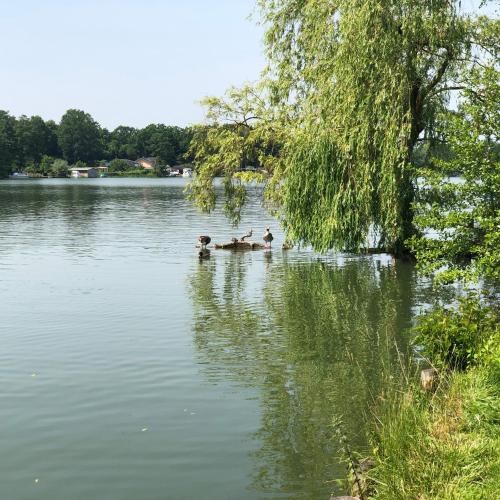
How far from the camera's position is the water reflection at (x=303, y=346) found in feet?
33.6

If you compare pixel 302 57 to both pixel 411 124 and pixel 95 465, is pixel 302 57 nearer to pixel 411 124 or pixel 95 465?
pixel 411 124

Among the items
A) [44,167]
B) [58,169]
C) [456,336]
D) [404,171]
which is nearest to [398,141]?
[404,171]

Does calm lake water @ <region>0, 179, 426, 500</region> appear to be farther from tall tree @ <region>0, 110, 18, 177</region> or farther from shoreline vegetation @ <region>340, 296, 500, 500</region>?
tall tree @ <region>0, 110, 18, 177</region>

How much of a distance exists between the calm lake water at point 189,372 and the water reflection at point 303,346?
0.15 feet

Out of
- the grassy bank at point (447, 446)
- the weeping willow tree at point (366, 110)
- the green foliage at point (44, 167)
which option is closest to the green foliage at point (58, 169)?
the green foliage at point (44, 167)

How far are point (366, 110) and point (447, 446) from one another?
16.4 meters

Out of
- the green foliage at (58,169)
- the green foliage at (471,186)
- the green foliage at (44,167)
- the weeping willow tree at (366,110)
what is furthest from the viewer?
the green foliage at (44,167)

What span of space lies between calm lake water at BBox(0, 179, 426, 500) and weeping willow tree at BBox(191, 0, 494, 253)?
258 cm

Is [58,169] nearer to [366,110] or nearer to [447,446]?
[366,110]

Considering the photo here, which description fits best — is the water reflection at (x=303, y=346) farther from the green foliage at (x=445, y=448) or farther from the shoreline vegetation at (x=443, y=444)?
the green foliage at (x=445, y=448)

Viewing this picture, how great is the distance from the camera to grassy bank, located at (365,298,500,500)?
764 cm

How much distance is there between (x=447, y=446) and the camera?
8.52m

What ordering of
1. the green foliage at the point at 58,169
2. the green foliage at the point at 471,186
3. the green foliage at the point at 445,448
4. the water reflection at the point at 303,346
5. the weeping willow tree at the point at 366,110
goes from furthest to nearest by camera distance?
the green foliage at the point at 58,169 → the weeping willow tree at the point at 366,110 → the green foliage at the point at 471,186 → the water reflection at the point at 303,346 → the green foliage at the point at 445,448

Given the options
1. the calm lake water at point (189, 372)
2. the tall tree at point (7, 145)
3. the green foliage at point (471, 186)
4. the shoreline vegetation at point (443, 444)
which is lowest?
the calm lake water at point (189, 372)
